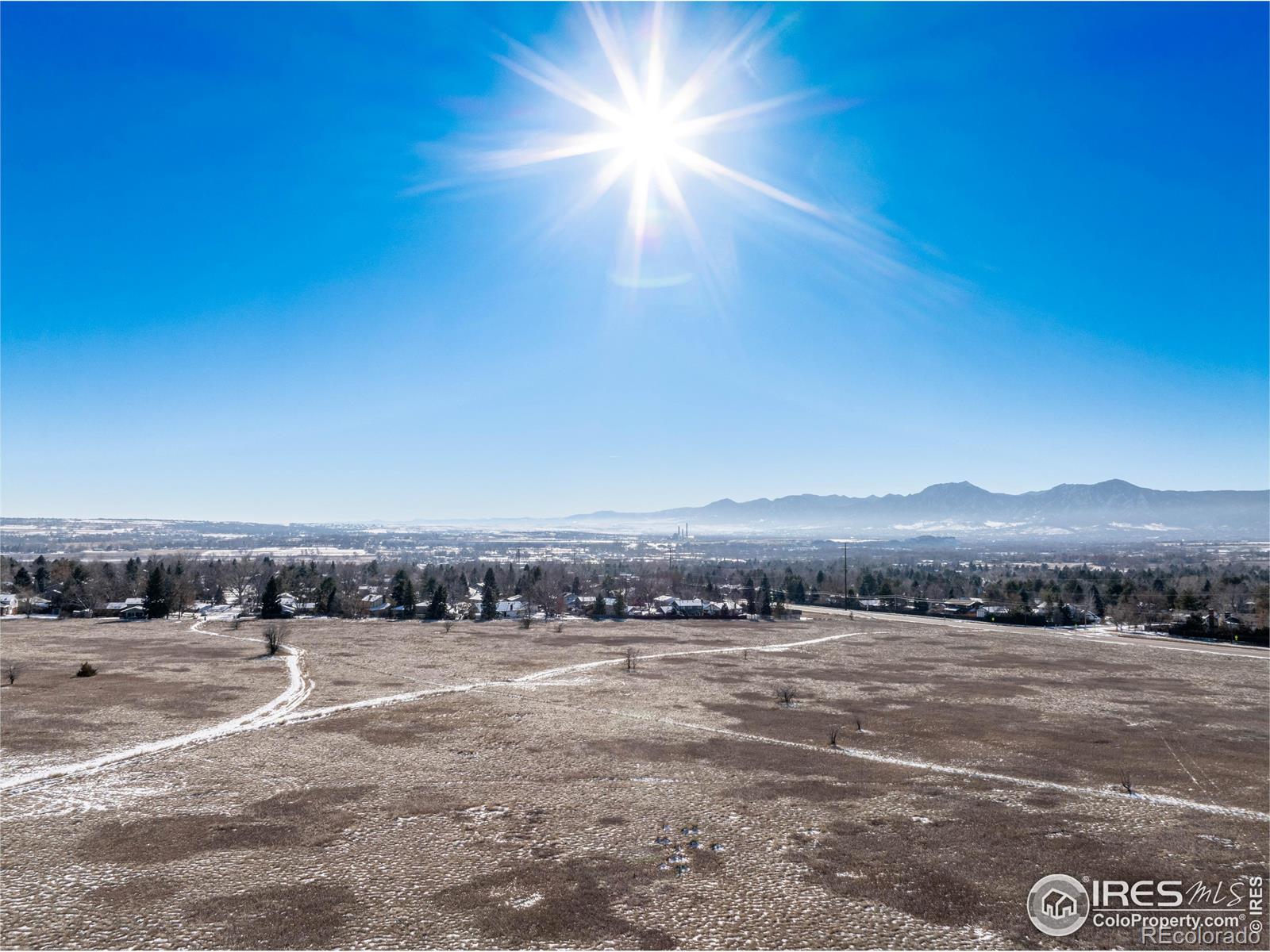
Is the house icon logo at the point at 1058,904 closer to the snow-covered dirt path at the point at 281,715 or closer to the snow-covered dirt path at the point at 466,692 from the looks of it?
the snow-covered dirt path at the point at 466,692

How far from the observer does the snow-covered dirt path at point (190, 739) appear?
886 inches

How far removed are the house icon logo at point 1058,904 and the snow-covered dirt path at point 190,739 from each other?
2998 cm

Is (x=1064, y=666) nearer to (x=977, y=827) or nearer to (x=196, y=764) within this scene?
(x=977, y=827)

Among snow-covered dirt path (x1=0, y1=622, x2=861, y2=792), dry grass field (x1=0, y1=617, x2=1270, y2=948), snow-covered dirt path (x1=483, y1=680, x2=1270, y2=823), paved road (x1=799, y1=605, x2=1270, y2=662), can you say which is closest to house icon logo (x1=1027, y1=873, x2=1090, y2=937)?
dry grass field (x1=0, y1=617, x2=1270, y2=948)

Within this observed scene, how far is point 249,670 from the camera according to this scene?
149 ft

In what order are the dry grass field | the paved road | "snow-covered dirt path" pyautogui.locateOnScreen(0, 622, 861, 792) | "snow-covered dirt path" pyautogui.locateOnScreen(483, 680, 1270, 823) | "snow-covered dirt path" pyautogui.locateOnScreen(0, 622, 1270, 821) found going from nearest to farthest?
the dry grass field
"snow-covered dirt path" pyautogui.locateOnScreen(483, 680, 1270, 823)
"snow-covered dirt path" pyautogui.locateOnScreen(0, 622, 1270, 821)
"snow-covered dirt path" pyautogui.locateOnScreen(0, 622, 861, 792)
the paved road

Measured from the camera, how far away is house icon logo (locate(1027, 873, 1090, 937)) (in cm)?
1416

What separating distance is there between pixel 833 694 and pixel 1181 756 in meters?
17.1

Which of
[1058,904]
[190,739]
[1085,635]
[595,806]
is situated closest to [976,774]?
[1058,904]

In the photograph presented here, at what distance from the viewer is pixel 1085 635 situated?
77062 millimetres

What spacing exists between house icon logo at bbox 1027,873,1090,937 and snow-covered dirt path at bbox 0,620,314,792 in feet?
98.3

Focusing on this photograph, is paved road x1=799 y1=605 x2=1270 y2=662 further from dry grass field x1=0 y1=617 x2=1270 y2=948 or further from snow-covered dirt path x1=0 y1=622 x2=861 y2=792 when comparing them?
snow-covered dirt path x1=0 y1=622 x2=861 y2=792

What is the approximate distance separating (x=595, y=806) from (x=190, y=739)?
19.1 metres

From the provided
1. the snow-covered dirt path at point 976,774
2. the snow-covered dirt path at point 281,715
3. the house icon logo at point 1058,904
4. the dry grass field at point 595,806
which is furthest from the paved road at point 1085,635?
the house icon logo at point 1058,904
